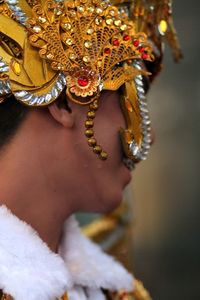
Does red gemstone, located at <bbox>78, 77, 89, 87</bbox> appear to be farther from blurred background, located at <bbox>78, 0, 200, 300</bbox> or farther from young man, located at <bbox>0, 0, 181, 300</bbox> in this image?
blurred background, located at <bbox>78, 0, 200, 300</bbox>

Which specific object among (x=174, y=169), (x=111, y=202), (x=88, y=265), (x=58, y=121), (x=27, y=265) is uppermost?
(x=58, y=121)

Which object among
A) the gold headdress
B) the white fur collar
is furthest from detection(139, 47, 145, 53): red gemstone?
the white fur collar

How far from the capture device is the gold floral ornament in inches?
48.5

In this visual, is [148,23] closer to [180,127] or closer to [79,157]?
[79,157]

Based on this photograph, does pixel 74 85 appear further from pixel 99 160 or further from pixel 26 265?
pixel 26 265

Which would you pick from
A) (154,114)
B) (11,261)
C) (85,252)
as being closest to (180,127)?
(154,114)

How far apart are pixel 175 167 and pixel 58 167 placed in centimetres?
356

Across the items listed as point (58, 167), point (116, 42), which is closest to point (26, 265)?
point (58, 167)

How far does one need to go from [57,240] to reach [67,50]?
1.32ft

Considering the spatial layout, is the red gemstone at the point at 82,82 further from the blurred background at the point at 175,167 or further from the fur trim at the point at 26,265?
the blurred background at the point at 175,167

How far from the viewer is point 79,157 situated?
1.30 metres

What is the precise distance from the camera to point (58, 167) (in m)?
1.29

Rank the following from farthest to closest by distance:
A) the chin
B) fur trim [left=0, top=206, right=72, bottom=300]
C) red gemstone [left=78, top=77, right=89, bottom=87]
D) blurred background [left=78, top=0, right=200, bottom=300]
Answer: blurred background [left=78, top=0, right=200, bottom=300]
the chin
red gemstone [left=78, top=77, right=89, bottom=87]
fur trim [left=0, top=206, right=72, bottom=300]

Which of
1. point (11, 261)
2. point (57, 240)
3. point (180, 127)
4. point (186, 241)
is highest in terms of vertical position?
point (11, 261)
